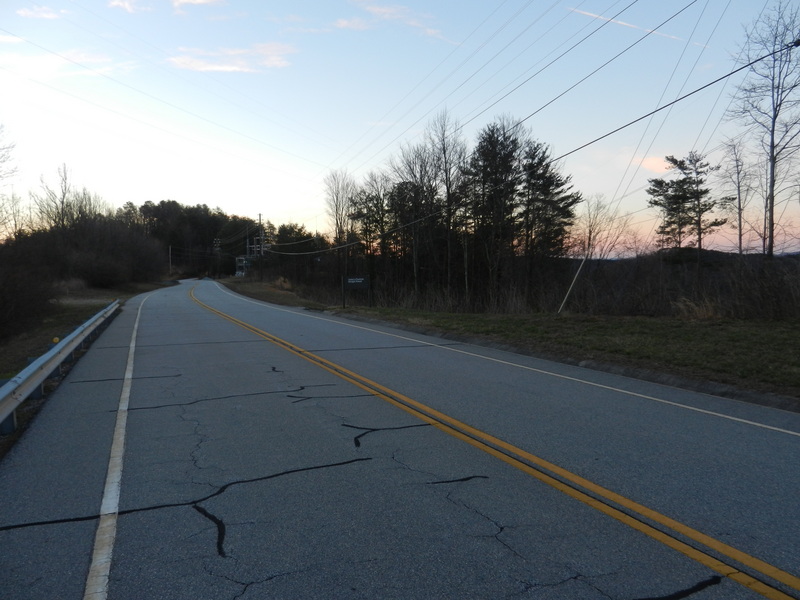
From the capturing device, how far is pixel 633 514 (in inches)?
169

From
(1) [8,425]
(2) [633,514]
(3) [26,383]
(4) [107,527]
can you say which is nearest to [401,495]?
(2) [633,514]

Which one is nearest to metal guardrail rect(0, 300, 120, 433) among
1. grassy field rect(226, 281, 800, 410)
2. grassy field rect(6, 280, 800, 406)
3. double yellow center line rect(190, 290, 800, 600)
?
grassy field rect(6, 280, 800, 406)

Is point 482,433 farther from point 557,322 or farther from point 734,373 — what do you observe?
point 557,322

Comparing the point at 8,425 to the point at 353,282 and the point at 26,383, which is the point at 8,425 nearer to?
the point at 26,383

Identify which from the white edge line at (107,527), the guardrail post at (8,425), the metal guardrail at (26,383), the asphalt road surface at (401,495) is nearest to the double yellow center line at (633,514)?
the asphalt road surface at (401,495)

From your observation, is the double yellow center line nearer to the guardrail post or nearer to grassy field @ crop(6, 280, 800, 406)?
the guardrail post

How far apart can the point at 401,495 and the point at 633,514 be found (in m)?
1.76

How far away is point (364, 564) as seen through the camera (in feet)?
11.7

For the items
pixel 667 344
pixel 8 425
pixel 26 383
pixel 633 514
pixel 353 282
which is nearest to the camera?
pixel 633 514

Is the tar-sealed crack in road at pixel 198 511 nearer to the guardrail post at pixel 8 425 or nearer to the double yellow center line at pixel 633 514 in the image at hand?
the double yellow center line at pixel 633 514

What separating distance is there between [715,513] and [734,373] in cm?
653

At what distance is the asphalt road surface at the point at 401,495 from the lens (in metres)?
3.43

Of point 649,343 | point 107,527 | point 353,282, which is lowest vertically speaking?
point 107,527

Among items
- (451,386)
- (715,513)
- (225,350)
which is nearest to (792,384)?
(451,386)
